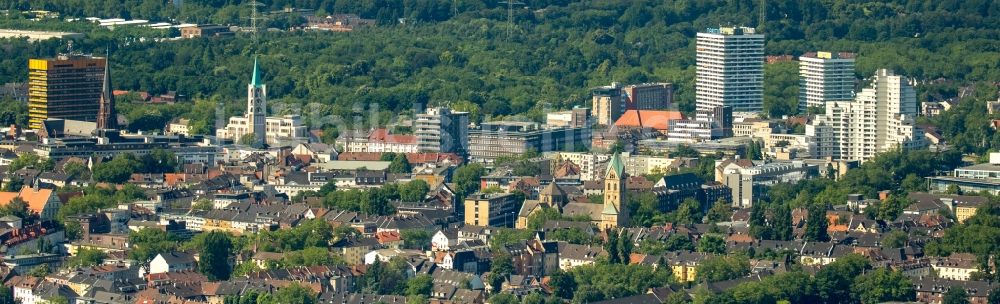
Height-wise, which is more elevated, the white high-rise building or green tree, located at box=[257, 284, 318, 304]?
the white high-rise building

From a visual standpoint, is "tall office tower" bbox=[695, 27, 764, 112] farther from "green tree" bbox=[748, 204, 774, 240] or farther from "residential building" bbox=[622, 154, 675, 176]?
"green tree" bbox=[748, 204, 774, 240]

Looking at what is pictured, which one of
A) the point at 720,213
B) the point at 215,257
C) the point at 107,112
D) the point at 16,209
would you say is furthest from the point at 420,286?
the point at 107,112

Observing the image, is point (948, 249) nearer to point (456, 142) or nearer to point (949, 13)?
point (456, 142)

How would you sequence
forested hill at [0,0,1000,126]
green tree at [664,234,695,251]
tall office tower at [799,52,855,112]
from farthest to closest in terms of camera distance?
forested hill at [0,0,1000,126] → tall office tower at [799,52,855,112] → green tree at [664,234,695,251]

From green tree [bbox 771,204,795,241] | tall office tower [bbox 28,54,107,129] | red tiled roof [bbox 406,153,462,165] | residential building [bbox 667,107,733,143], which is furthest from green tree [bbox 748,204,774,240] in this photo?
tall office tower [bbox 28,54,107,129]

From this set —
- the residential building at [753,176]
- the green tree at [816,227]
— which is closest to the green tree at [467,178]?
the residential building at [753,176]

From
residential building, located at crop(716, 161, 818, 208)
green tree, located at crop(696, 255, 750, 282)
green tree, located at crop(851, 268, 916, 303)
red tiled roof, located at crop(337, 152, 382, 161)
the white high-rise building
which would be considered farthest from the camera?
the white high-rise building

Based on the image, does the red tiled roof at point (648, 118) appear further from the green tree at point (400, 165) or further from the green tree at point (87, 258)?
the green tree at point (87, 258)
